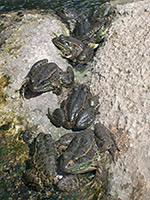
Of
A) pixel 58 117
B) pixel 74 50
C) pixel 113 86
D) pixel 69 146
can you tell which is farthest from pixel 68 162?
pixel 74 50

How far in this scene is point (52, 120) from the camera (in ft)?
17.1

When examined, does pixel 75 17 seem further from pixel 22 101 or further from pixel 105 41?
pixel 22 101

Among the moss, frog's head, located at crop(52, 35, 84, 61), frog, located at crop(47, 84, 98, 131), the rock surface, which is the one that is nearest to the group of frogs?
frog, located at crop(47, 84, 98, 131)

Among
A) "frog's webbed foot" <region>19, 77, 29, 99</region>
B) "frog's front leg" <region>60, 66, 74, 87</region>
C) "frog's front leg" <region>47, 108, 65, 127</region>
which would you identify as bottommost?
"frog's front leg" <region>47, 108, 65, 127</region>

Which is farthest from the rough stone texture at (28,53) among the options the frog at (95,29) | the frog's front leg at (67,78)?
the frog at (95,29)

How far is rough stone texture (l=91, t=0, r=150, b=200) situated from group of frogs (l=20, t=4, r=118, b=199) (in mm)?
259

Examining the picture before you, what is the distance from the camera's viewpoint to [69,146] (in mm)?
4539

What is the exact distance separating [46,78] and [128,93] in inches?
75.7

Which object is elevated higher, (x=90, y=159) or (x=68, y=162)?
Answer: (x=68, y=162)

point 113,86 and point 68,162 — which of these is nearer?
point 68,162

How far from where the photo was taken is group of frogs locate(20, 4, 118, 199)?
4250 millimetres

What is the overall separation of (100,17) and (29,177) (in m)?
5.41

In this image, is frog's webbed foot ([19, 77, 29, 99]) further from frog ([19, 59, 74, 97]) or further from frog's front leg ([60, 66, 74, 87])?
frog's front leg ([60, 66, 74, 87])

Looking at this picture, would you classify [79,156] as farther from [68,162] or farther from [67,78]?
[67,78]
